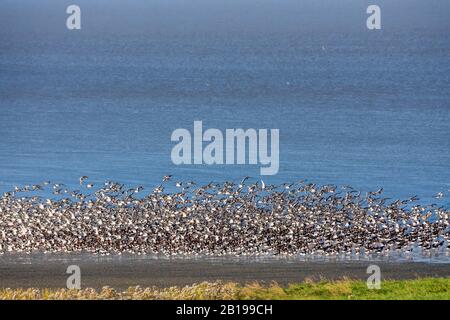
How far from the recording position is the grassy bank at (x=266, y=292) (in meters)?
27.2

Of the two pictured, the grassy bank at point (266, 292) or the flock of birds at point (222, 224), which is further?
the flock of birds at point (222, 224)

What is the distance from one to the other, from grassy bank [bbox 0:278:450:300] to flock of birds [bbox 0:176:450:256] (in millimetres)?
6494

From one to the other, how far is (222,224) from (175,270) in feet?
15.1

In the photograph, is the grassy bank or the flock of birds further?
the flock of birds

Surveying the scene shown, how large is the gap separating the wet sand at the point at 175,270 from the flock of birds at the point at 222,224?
3.88ft

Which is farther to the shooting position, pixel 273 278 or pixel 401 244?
pixel 401 244

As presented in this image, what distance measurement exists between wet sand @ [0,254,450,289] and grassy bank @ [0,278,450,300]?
5.68 feet

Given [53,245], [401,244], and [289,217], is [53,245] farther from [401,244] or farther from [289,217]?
[401,244]

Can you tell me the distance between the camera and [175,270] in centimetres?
3281

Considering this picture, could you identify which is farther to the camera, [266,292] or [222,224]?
[222,224]

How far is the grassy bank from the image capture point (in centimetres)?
2722

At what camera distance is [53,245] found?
119 feet
